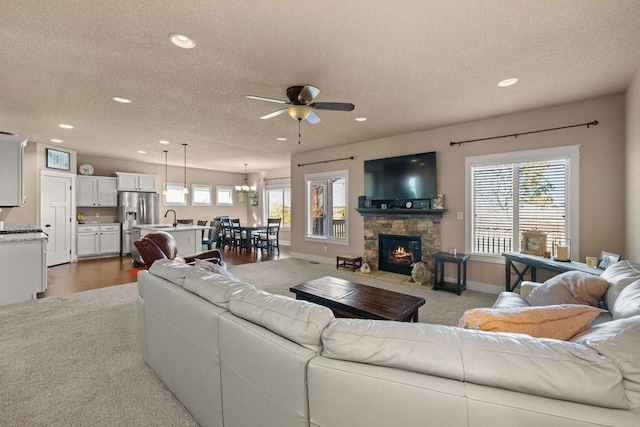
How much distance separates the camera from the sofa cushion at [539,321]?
4.25 ft

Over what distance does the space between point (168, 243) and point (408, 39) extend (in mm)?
3331

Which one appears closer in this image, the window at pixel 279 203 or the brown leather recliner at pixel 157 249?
the brown leather recliner at pixel 157 249

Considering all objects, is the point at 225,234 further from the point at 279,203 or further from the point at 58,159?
the point at 58,159

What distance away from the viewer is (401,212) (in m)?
5.30

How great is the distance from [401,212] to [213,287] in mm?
4248

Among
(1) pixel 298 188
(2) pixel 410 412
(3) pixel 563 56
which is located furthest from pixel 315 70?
(1) pixel 298 188

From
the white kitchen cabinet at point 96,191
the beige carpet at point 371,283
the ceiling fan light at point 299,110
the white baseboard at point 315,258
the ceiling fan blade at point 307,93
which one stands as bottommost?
the beige carpet at point 371,283

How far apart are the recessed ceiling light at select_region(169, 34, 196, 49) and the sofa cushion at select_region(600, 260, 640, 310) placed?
146 inches

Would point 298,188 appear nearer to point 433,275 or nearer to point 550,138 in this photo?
point 433,275

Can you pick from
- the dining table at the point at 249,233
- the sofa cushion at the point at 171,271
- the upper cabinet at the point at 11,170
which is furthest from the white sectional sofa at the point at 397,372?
the dining table at the point at 249,233

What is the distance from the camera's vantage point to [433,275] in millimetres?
4887

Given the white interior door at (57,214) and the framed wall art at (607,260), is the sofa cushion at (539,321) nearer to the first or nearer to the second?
the framed wall art at (607,260)

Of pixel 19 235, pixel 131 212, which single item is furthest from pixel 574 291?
pixel 131 212

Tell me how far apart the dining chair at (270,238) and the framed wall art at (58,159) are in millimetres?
4839
